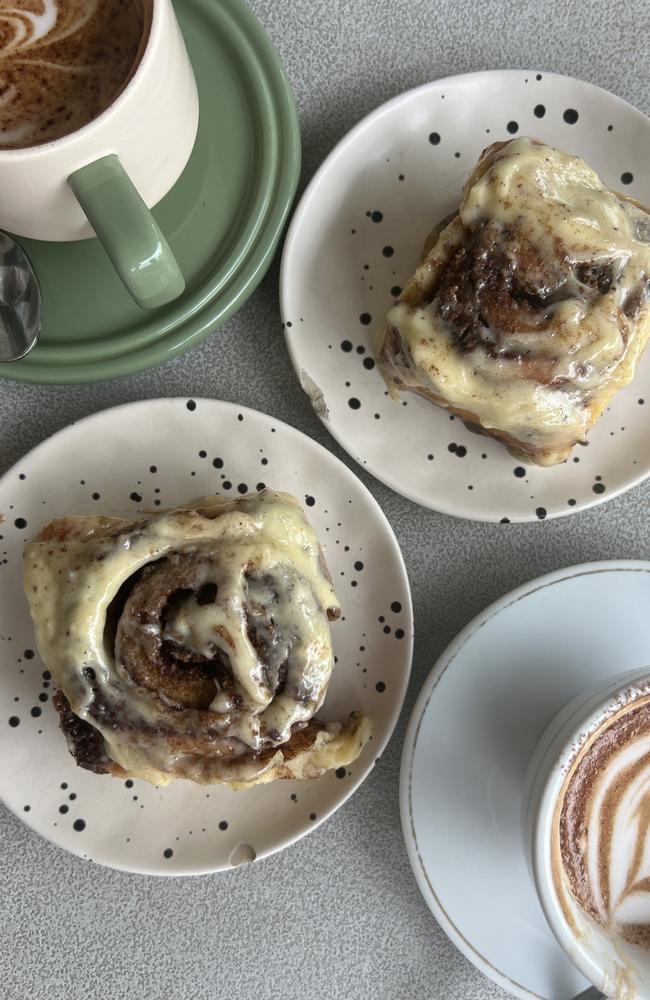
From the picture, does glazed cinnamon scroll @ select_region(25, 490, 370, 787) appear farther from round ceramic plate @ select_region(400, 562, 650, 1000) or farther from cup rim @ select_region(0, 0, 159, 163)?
cup rim @ select_region(0, 0, 159, 163)

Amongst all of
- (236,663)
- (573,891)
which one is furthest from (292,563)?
(573,891)

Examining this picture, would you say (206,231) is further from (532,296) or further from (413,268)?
(532,296)

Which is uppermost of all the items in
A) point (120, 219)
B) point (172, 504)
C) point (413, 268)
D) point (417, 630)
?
point (120, 219)

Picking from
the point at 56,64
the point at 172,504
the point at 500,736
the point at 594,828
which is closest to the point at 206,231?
the point at 56,64

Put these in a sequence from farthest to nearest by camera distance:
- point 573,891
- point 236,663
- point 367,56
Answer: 1. point 367,56
2. point 573,891
3. point 236,663

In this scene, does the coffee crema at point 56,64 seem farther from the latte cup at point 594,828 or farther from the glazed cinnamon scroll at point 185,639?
the latte cup at point 594,828

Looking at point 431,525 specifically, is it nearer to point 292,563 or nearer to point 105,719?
point 292,563
